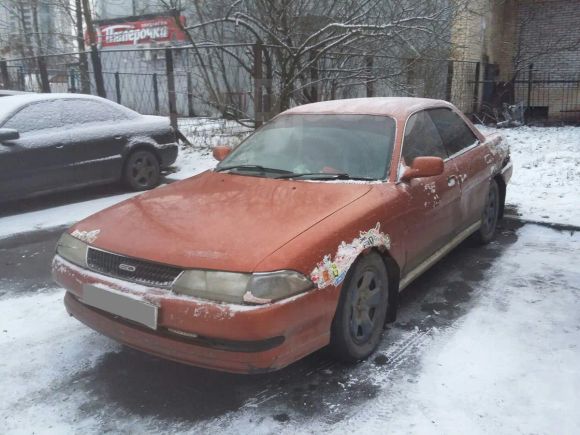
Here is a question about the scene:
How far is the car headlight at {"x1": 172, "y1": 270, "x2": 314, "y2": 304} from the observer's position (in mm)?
2383

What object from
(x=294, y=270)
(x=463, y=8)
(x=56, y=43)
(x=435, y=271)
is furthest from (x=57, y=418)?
(x=56, y=43)

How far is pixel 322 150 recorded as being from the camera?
369 centimetres

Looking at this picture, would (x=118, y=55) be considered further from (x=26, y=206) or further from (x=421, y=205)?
(x=421, y=205)

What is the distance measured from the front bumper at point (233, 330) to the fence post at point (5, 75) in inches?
609

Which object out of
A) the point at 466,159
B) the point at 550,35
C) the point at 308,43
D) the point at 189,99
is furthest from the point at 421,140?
the point at 550,35

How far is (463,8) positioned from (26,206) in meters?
9.62

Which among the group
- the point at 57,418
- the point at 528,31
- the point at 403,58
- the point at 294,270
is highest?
the point at 528,31

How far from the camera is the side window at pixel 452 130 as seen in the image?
4313 millimetres

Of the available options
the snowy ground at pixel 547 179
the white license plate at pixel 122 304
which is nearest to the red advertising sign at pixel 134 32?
the snowy ground at pixel 547 179

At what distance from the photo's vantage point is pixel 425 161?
3.41 m

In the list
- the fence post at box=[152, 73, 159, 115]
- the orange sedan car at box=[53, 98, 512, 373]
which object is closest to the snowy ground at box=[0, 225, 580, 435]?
the orange sedan car at box=[53, 98, 512, 373]

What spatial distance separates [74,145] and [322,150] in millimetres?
4328

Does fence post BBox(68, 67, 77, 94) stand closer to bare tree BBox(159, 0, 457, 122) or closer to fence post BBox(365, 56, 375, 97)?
bare tree BBox(159, 0, 457, 122)

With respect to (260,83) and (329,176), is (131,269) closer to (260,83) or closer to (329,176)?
(329,176)
